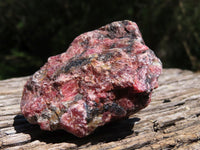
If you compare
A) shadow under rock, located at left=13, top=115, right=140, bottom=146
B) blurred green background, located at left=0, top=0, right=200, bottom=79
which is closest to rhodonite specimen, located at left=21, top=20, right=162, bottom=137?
shadow under rock, located at left=13, top=115, right=140, bottom=146

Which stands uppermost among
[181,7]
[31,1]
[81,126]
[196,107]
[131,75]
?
[31,1]

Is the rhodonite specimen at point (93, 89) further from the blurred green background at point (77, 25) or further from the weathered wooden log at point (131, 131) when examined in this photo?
the blurred green background at point (77, 25)

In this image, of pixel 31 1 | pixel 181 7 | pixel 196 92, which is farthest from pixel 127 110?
pixel 31 1

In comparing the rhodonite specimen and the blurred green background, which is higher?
the blurred green background

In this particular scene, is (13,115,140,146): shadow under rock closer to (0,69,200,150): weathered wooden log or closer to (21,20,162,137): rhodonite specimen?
(0,69,200,150): weathered wooden log

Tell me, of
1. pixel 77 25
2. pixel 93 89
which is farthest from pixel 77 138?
pixel 77 25

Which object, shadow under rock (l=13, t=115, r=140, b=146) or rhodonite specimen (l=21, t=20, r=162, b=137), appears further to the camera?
shadow under rock (l=13, t=115, r=140, b=146)

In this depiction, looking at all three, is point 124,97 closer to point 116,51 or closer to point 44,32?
point 116,51
